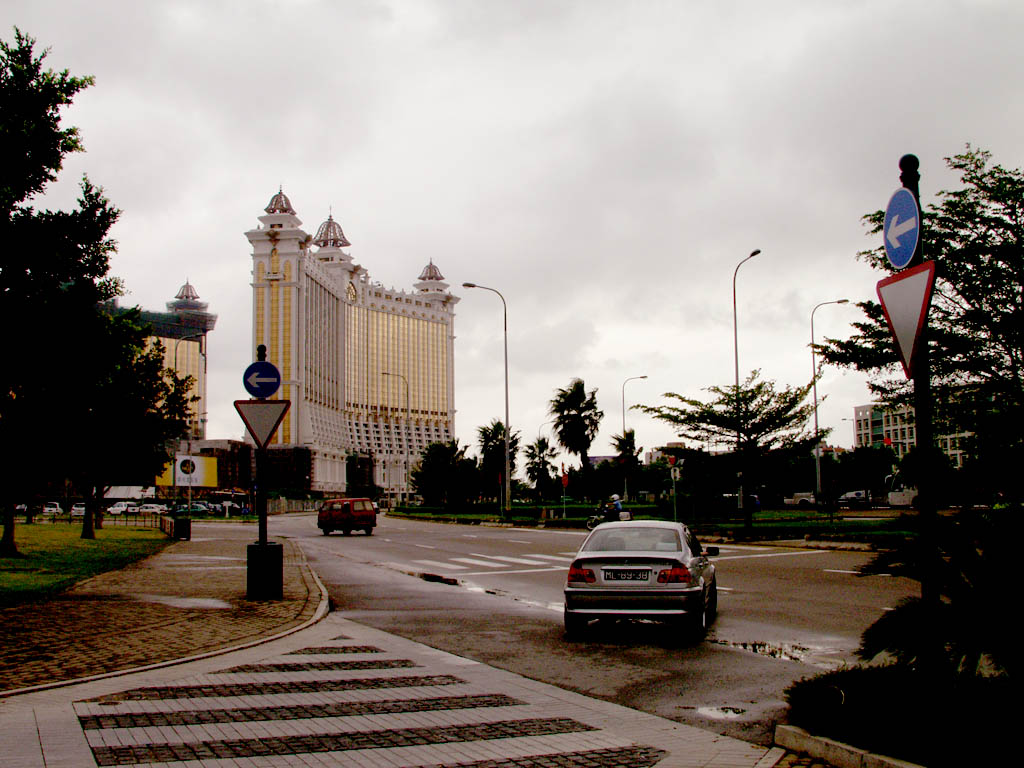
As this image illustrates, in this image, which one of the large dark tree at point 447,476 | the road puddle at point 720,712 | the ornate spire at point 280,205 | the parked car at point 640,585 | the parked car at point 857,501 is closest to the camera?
the road puddle at point 720,712

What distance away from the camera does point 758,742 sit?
605 cm

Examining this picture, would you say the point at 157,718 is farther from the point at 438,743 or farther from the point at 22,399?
the point at 22,399

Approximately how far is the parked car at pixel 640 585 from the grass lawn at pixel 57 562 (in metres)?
8.36

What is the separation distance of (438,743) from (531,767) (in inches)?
32.0

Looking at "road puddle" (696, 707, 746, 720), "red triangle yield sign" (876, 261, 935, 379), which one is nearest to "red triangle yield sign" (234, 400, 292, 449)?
"road puddle" (696, 707, 746, 720)

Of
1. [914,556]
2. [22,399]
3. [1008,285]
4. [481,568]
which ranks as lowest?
[481,568]

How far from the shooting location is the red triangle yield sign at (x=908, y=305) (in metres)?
5.57

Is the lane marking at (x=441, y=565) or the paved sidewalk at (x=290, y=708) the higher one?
the paved sidewalk at (x=290, y=708)

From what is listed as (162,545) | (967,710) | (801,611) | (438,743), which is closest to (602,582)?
(801,611)

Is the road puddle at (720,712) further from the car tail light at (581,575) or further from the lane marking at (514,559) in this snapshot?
the lane marking at (514,559)

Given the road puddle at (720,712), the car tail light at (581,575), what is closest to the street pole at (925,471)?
the road puddle at (720,712)

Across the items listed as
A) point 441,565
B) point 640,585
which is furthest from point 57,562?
point 640,585

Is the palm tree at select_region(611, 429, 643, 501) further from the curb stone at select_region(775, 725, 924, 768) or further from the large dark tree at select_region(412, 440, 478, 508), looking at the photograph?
the curb stone at select_region(775, 725, 924, 768)

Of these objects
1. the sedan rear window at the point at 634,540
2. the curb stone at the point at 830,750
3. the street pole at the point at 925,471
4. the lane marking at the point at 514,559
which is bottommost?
the lane marking at the point at 514,559
